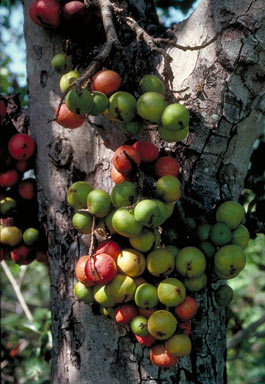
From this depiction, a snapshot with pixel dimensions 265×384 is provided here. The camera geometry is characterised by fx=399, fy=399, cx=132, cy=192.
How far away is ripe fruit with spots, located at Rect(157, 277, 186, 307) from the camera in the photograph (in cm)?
146

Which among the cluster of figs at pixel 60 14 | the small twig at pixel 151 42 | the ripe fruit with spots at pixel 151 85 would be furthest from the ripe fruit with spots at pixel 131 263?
the cluster of figs at pixel 60 14

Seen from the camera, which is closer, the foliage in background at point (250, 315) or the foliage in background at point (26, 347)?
the foliage in background at point (26, 347)

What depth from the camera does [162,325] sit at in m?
1.43

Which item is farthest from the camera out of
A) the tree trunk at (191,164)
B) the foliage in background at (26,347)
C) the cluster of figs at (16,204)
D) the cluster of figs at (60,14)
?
the foliage in background at (26,347)

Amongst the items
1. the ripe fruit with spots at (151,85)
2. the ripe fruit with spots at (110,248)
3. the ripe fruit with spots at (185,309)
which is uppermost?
the ripe fruit with spots at (151,85)

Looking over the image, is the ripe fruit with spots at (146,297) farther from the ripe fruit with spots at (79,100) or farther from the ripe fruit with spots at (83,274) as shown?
the ripe fruit with spots at (79,100)

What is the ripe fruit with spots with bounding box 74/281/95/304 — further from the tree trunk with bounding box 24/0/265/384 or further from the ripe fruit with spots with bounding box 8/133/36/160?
the ripe fruit with spots with bounding box 8/133/36/160

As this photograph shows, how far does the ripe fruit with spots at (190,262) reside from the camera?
1.51 m

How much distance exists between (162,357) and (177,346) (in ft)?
0.27

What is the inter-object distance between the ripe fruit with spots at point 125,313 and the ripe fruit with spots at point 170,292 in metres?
0.14

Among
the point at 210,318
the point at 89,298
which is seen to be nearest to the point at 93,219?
the point at 89,298

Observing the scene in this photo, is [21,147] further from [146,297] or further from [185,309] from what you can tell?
[185,309]

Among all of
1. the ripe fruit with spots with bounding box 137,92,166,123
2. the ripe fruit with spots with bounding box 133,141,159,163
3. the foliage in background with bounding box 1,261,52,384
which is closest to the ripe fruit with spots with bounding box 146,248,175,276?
the ripe fruit with spots with bounding box 133,141,159,163

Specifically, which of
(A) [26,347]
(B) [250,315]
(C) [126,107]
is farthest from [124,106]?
(B) [250,315]
